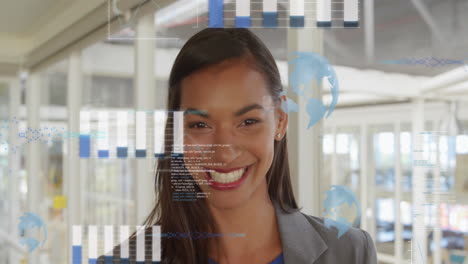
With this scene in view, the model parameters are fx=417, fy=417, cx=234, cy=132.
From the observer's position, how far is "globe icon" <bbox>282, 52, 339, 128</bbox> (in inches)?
45.3

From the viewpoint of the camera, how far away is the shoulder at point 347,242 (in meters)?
1.15

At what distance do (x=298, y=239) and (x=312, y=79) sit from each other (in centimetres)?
44

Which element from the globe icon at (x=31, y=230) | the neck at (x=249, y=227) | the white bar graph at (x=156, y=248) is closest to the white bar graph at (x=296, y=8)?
the neck at (x=249, y=227)

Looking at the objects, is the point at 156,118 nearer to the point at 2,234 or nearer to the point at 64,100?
the point at 64,100

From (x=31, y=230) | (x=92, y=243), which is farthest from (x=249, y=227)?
(x=31, y=230)

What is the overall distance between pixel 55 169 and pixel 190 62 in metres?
0.60

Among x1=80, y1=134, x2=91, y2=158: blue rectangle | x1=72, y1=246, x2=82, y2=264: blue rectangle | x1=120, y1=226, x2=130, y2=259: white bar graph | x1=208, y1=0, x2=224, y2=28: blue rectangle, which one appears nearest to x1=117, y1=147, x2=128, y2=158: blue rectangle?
x1=80, y1=134, x2=91, y2=158: blue rectangle

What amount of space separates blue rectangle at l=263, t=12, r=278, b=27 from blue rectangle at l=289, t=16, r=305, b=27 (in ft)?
0.14

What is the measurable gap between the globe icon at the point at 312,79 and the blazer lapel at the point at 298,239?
0.26 metres

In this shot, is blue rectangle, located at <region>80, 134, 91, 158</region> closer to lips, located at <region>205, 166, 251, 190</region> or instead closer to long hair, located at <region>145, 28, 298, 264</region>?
long hair, located at <region>145, 28, 298, 264</region>

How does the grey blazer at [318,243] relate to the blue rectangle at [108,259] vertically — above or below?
above

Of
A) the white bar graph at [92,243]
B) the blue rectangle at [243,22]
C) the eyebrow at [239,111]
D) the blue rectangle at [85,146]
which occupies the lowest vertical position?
the white bar graph at [92,243]

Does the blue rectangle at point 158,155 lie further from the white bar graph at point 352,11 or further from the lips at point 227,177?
the white bar graph at point 352,11

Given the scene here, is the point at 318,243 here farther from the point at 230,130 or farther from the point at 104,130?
the point at 104,130
